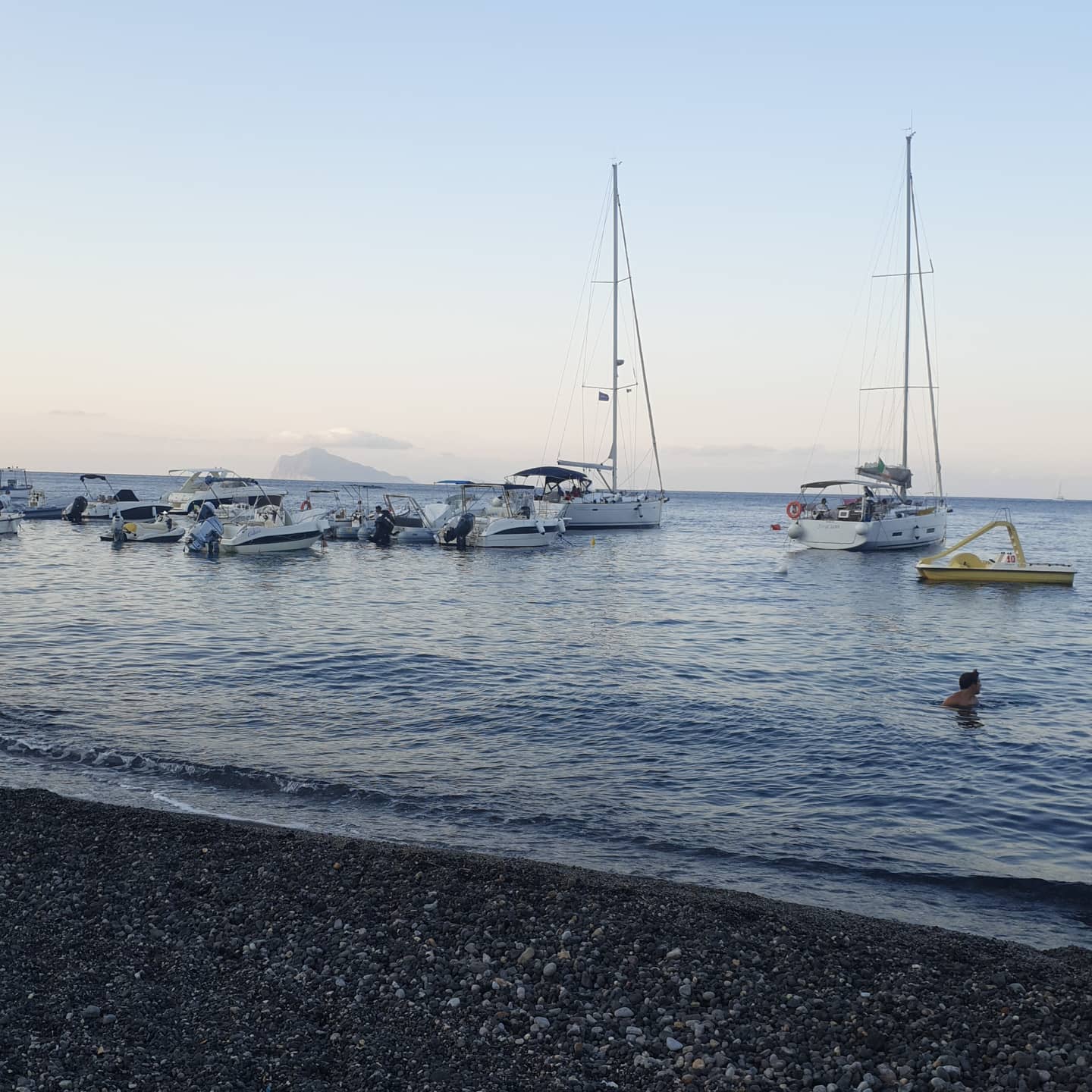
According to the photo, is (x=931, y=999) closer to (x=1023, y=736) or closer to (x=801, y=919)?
(x=801, y=919)

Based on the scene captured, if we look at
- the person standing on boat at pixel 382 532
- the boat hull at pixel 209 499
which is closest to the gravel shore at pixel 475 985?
the person standing on boat at pixel 382 532

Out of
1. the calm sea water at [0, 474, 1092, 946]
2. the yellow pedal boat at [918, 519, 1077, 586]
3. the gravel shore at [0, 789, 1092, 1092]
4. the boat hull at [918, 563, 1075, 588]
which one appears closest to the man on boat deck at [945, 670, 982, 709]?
the calm sea water at [0, 474, 1092, 946]

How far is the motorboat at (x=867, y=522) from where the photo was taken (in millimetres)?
51719

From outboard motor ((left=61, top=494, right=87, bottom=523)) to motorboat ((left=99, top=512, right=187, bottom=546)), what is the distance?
54.2ft

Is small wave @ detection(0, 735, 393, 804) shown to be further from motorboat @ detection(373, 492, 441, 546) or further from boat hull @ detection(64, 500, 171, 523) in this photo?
boat hull @ detection(64, 500, 171, 523)

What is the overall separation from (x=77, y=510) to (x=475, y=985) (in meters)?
70.9

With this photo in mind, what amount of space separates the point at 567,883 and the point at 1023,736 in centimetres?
1039

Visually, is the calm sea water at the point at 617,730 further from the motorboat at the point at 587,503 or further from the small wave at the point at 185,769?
the motorboat at the point at 587,503

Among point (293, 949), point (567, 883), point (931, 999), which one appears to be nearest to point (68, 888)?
point (293, 949)

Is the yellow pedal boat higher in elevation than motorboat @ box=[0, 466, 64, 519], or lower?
Result: lower

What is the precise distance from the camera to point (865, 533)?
51375mm

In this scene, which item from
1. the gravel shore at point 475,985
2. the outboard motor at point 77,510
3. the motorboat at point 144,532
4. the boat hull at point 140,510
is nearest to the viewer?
the gravel shore at point 475,985

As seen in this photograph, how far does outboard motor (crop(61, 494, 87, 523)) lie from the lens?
6838 centimetres

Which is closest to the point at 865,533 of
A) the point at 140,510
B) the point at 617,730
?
the point at 617,730
